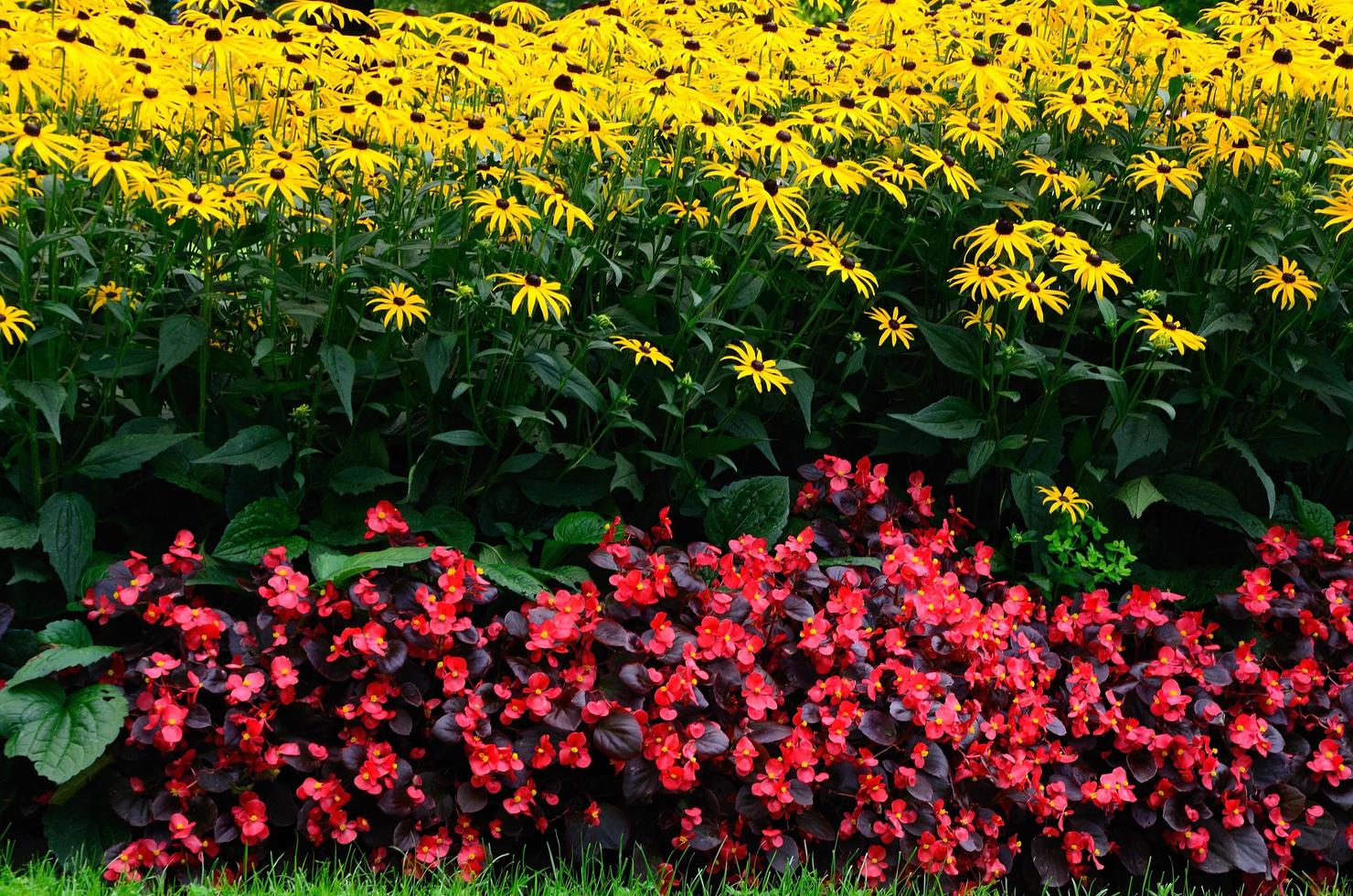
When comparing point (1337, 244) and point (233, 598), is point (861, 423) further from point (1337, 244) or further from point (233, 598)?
point (233, 598)

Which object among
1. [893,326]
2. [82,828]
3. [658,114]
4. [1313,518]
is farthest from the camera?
[893,326]

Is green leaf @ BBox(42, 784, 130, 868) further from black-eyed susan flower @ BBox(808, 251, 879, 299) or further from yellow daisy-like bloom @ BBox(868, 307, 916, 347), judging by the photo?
yellow daisy-like bloom @ BBox(868, 307, 916, 347)

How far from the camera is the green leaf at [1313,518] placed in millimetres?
3566

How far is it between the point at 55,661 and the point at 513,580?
3.06 ft

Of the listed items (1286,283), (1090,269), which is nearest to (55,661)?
(1090,269)

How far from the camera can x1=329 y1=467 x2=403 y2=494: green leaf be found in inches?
121

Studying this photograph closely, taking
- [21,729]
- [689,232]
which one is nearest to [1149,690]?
[689,232]

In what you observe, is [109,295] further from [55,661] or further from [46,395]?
[55,661]

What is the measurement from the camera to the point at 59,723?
2.55 meters

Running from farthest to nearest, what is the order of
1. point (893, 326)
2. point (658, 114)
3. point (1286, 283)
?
point (893, 326) → point (1286, 283) → point (658, 114)

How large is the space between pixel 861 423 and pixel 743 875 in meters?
1.39

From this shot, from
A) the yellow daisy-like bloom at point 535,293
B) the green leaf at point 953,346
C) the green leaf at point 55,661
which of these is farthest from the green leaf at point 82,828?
the green leaf at point 953,346

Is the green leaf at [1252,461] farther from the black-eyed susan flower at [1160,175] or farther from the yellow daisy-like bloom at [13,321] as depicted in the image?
the yellow daisy-like bloom at [13,321]

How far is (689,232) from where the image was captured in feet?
11.8
